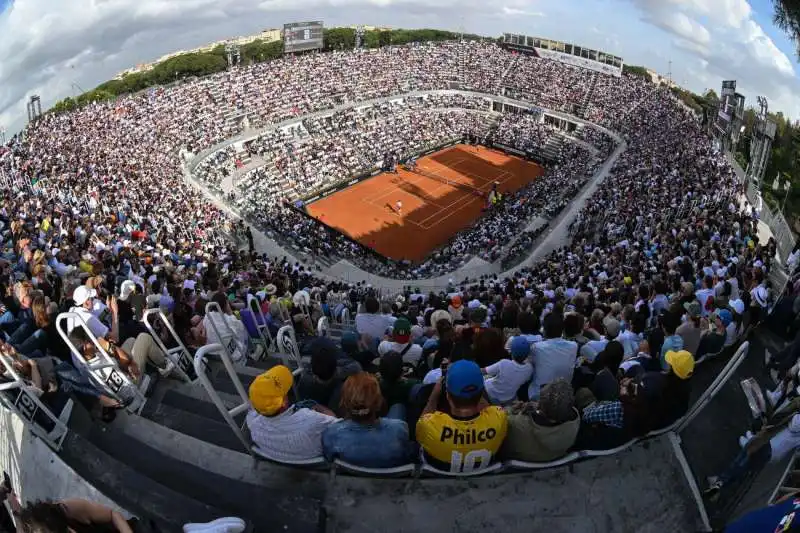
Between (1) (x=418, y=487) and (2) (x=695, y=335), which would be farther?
(2) (x=695, y=335)

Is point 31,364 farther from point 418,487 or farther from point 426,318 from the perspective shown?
point 426,318

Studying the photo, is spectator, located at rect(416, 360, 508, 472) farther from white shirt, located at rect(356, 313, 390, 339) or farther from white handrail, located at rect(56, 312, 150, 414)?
white shirt, located at rect(356, 313, 390, 339)

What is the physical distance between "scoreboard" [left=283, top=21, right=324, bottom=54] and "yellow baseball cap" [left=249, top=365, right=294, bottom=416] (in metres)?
60.7

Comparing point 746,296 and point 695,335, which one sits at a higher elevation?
point 695,335

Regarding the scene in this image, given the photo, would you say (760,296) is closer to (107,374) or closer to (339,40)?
(107,374)

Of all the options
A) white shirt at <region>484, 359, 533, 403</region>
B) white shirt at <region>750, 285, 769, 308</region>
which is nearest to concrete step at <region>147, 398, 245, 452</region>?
white shirt at <region>484, 359, 533, 403</region>

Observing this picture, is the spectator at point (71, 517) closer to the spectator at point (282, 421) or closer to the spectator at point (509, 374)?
the spectator at point (282, 421)

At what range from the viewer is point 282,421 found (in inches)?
198

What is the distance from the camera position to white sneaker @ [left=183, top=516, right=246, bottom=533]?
169 inches

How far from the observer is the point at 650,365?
7.23 m

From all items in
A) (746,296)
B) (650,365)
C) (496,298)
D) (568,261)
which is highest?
(650,365)

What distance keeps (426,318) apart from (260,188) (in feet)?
98.5

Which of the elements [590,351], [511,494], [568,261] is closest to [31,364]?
[511,494]

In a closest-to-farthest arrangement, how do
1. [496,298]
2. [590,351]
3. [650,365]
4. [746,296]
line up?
[650,365] → [590,351] → [746,296] → [496,298]
